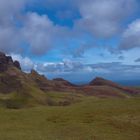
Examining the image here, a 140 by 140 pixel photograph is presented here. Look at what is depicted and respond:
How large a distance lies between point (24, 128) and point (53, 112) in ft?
53.4

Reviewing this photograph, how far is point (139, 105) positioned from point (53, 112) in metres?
16.4

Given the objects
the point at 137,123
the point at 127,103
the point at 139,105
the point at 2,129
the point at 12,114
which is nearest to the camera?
the point at 2,129

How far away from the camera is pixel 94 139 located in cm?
4097

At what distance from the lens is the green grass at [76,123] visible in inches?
1716

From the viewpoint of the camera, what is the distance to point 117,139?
4281 centimetres

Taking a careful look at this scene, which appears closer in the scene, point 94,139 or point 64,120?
point 94,139

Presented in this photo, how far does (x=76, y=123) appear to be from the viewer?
Result: 53781 mm

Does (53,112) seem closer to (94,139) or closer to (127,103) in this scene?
(127,103)

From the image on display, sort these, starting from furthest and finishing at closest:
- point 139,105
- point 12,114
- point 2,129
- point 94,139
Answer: point 139,105 < point 12,114 < point 2,129 < point 94,139

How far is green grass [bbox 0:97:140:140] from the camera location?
4359 centimetres

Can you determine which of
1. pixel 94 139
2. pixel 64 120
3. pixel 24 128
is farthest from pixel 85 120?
pixel 94 139

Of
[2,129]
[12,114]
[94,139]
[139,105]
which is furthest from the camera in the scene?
[139,105]

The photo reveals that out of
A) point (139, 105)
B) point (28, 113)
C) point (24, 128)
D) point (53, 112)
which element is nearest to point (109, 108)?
point (139, 105)

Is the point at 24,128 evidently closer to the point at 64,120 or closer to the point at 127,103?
the point at 64,120
